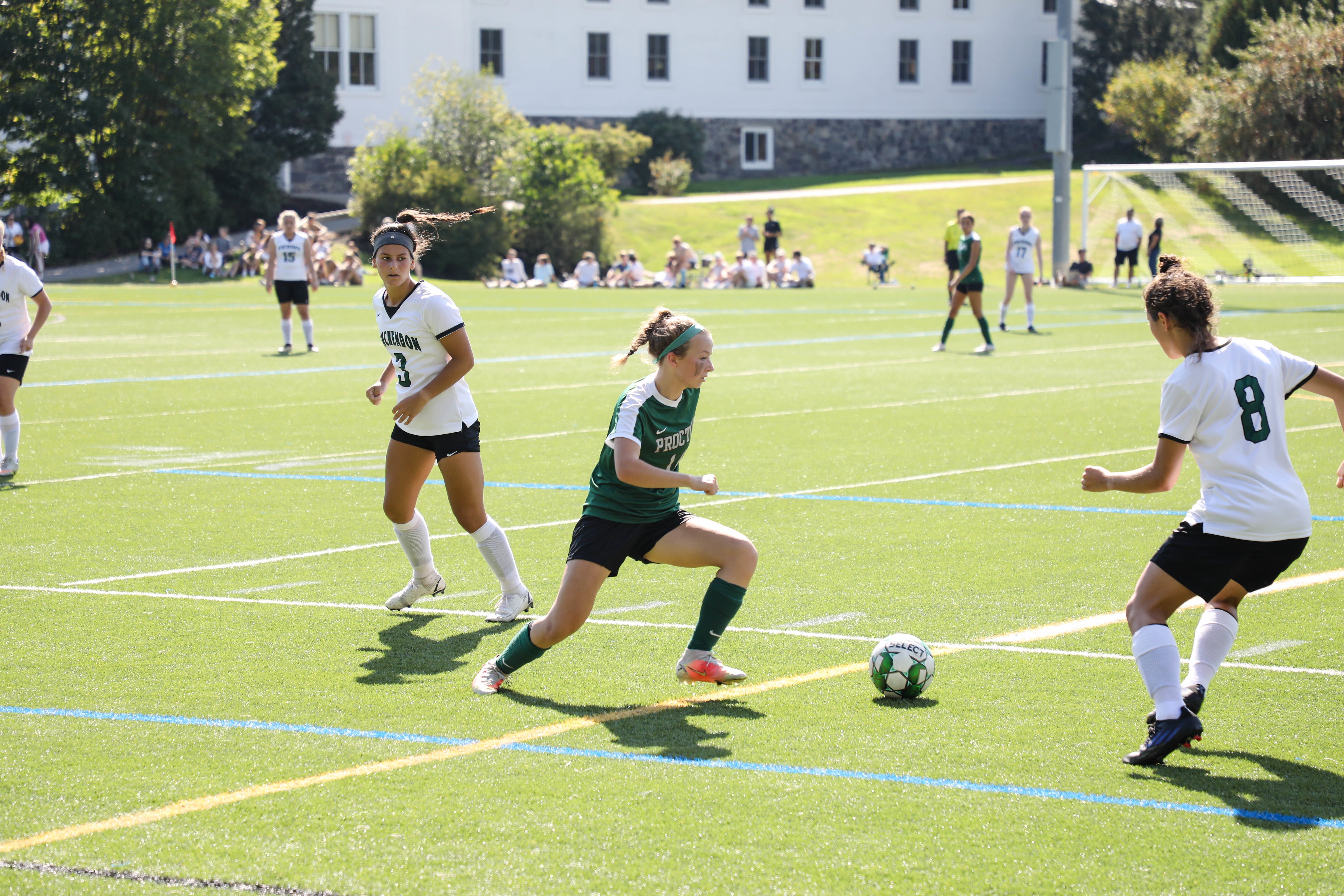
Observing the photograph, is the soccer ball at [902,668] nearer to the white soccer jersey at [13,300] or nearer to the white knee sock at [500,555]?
the white knee sock at [500,555]

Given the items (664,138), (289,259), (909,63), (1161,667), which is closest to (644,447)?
(1161,667)

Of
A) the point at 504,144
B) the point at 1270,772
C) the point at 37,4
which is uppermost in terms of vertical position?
the point at 37,4

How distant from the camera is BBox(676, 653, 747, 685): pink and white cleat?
6121 mm

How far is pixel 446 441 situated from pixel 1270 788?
4196 mm

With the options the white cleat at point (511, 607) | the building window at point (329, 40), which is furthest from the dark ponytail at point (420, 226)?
the building window at point (329, 40)

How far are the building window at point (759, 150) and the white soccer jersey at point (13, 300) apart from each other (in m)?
57.4

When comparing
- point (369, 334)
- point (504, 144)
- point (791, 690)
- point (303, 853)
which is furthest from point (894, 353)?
point (504, 144)

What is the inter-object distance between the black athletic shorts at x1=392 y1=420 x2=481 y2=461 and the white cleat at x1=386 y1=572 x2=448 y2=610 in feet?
2.08

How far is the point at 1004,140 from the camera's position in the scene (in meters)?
72.0

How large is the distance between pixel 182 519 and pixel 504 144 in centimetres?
3933

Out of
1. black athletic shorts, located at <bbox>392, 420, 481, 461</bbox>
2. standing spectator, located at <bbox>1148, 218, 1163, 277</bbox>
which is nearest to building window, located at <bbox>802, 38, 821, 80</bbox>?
standing spectator, located at <bbox>1148, 218, 1163, 277</bbox>

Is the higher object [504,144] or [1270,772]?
[504,144]

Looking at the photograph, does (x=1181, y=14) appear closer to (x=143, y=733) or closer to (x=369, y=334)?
(x=369, y=334)

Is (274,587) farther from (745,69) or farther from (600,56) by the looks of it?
(745,69)
